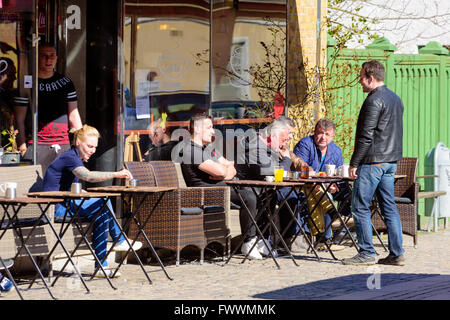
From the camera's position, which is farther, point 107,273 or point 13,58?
point 13,58

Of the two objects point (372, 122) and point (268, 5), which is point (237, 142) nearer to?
point (268, 5)

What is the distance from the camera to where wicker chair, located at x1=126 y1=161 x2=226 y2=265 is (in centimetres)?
892

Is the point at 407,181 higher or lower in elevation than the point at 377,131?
lower

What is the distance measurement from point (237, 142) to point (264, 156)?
233cm

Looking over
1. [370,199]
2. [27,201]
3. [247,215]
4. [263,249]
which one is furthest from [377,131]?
[27,201]

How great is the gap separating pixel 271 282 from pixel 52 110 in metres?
3.55

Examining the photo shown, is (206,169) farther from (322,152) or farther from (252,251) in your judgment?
(322,152)

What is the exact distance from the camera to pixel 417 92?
14.0 metres

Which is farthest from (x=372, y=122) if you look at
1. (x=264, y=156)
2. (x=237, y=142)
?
(x=237, y=142)

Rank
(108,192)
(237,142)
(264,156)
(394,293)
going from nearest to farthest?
(394,293), (108,192), (264,156), (237,142)

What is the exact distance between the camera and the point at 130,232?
9195 millimetres

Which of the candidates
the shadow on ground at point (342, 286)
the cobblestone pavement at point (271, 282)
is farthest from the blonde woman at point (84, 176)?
the shadow on ground at point (342, 286)

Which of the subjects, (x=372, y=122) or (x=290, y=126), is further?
(x=290, y=126)

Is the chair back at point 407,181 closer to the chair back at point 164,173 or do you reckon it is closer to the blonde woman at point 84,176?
the chair back at point 164,173
